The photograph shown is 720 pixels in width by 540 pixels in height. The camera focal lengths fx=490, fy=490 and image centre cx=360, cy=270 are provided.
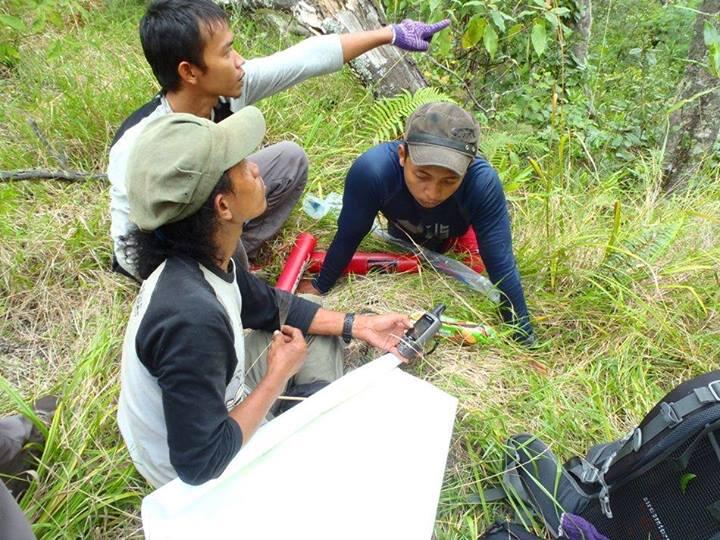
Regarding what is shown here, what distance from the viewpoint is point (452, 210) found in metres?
2.31

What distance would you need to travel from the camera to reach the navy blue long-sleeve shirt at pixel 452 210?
84.2 inches

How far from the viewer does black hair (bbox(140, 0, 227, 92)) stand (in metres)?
2.12

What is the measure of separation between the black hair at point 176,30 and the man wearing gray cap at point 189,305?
38.0 inches

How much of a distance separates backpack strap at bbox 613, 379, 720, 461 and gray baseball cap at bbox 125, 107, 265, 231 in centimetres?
139

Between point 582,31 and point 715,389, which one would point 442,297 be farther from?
point 582,31

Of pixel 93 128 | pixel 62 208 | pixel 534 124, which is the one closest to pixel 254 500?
pixel 62 208

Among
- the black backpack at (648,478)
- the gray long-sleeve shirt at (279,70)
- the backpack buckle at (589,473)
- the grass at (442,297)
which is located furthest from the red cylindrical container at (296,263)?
the backpack buckle at (589,473)

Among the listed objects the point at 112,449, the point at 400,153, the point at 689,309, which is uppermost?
the point at 400,153

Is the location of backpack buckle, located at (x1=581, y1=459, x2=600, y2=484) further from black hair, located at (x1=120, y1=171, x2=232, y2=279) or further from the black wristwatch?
black hair, located at (x1=120, y1=171, x2=232, y2=279)

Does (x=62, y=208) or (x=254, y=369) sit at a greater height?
(x=62, y=208)

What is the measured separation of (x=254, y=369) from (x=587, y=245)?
5.51 ft

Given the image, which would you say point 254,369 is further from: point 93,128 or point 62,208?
point 93,128

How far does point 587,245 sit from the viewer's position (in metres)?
2.40

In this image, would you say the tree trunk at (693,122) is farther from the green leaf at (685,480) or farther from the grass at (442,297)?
the green leaf at (685,480)
